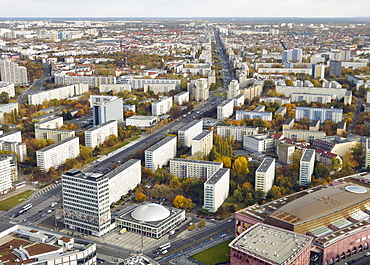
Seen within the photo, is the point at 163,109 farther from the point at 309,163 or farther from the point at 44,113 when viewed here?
the point at 309,163

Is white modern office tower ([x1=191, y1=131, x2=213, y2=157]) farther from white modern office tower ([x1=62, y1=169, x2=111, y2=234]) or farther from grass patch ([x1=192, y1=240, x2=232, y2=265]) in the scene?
grass patch ([x1=192, y1=240, x2=232, y2=265])

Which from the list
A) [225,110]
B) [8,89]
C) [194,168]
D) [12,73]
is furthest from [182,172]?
[12,73]

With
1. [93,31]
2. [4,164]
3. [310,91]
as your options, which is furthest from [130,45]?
[4,164]

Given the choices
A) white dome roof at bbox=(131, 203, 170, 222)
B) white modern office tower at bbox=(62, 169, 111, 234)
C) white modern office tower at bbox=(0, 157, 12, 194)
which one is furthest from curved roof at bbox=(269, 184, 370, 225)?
white modern office tower at bbox=(0, 157, 12, 194)

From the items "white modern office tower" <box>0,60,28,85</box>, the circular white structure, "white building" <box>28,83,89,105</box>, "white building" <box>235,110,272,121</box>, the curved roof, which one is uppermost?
"white modern office tower" <box>0,60,28,85</box>

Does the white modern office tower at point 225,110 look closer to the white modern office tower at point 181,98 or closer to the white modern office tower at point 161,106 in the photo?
the white modern office tower at point 161,106

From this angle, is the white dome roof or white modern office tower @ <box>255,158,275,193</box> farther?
white modern office tower @ <box>255,158,275,193</box>
